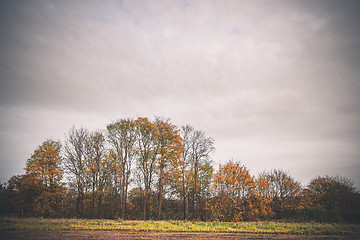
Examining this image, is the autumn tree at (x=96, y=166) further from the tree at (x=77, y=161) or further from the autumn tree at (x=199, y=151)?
the autumn tree at (x=199, y=151)

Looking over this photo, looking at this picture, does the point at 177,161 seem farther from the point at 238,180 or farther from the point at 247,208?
the point at 247,208

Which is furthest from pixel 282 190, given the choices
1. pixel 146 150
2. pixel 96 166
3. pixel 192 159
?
pixel 96 166

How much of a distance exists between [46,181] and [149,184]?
46.7 feet

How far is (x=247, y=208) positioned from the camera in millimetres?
26125

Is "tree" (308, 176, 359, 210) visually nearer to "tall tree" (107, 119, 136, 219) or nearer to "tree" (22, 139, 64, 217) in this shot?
"tall tree" (107, 119, 136, 219)

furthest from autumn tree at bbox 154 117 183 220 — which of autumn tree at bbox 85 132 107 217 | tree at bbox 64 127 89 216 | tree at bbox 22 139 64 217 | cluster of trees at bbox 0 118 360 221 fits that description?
tree at bbox 22 139 64 217

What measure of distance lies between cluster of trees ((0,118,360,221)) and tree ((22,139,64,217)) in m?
0.12

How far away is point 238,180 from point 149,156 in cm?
1309

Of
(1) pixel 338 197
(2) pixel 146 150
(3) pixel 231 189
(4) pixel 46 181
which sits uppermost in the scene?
(2) pixel 146 150

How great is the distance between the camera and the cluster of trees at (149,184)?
2622cm

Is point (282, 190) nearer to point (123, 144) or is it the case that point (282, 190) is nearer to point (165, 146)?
point (165, 146)

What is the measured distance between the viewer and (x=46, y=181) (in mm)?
27062

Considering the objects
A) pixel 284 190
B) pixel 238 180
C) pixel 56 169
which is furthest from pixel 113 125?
pixel 284 190

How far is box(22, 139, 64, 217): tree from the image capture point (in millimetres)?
25844
